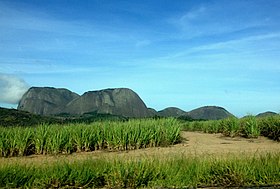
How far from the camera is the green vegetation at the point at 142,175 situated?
8203 mm

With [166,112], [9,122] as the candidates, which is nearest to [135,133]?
[9,122]

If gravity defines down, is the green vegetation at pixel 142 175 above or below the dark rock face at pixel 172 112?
below

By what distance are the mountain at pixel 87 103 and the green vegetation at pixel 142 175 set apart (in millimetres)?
33489

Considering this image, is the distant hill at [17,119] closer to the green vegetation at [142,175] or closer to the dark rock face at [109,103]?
the dark rock face at [109,103]

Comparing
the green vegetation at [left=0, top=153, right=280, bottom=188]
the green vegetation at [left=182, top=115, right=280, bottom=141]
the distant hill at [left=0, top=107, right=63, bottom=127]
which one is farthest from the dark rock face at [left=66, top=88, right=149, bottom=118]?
the green vegetation at [left=0, top=153, right=280, bottom=188]

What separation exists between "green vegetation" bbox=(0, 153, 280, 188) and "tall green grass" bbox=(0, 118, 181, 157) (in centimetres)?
583

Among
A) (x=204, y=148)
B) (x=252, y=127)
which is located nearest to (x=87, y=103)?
(x=252, y=127)

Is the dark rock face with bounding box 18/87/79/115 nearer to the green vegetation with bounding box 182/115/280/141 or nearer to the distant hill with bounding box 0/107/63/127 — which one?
the distant hill with bounding box 0/107/63/127

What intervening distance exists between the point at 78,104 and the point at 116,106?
4502 millimetres

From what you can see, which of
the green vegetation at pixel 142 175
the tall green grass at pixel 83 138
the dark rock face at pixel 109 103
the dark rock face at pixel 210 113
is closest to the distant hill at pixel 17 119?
the tall green grass at pixel 83 138

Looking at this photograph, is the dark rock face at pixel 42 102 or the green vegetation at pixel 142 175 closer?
the green vegetation at pixel 142 175

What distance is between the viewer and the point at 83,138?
49.8 ft

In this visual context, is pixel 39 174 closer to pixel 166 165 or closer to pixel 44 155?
pixel 166 165

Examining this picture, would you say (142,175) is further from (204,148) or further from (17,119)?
(17,119)
